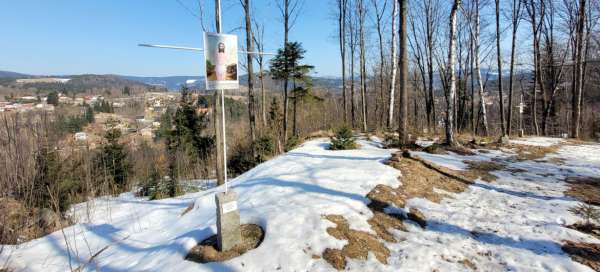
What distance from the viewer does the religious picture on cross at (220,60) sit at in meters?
3.03

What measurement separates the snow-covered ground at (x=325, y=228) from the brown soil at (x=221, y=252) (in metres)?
0.10

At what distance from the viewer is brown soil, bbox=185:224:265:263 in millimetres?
3016

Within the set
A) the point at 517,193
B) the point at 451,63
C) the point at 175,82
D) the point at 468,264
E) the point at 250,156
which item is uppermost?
the point at 175,82

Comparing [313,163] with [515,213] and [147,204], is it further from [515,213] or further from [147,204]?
[147,204]

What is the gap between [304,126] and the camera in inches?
931

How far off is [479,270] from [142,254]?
13.7 ft

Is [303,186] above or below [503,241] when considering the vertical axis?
above

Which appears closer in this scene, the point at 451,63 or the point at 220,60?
the point at 220,60

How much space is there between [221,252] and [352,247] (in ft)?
5.07

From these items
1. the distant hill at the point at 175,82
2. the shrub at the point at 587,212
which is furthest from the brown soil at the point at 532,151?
the distant hill at the point at 175,82

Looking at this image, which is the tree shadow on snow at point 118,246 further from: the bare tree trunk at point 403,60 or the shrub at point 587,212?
the bare tree trunk at point 403,60

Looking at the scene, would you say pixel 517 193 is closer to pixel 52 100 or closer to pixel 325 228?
pixel 325 228

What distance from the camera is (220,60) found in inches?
121

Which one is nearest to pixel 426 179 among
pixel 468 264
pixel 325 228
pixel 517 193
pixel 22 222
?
pixel 517 193
